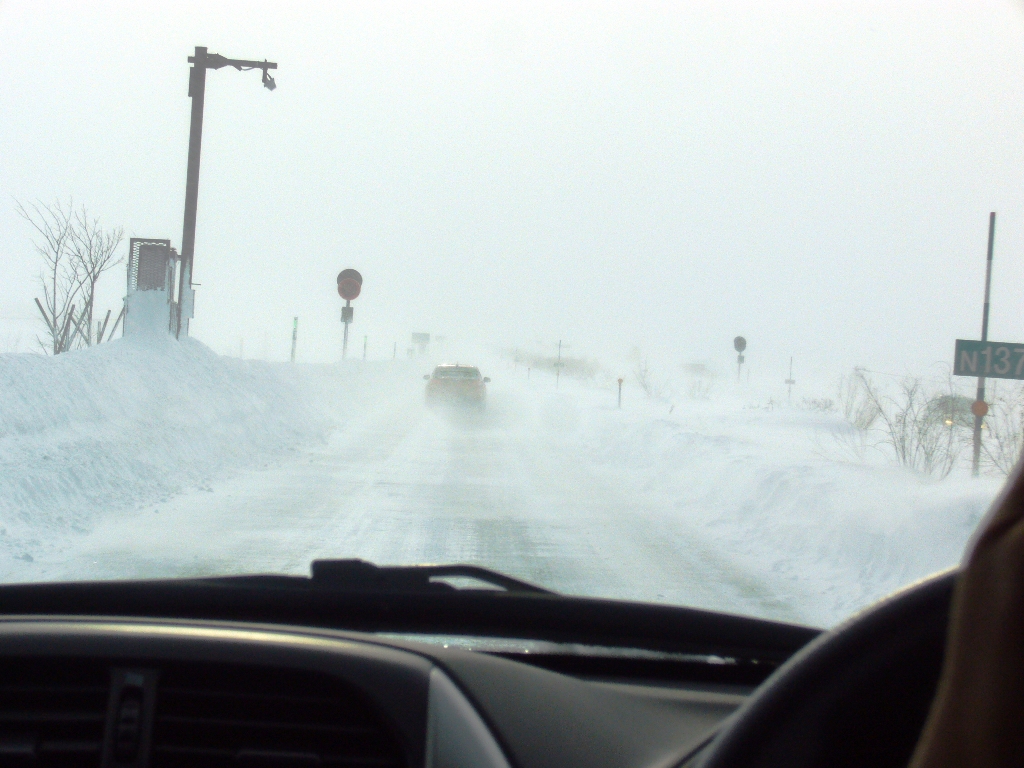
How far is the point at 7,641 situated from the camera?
6.25 feet

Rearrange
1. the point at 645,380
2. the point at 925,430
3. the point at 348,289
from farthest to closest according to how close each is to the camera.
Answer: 1. the point at 645,380
2. the point at 348,289
3. the point at 925,430

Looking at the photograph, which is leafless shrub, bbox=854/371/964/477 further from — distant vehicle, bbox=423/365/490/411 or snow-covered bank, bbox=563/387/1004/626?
distant vehicle, bbox=423/365/490/411

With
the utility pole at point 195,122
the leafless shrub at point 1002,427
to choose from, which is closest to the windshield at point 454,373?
the utility pole at point 195,122

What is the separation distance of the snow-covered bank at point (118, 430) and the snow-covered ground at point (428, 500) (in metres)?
0.04

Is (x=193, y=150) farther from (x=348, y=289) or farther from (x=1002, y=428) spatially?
(x=1002, y=428)

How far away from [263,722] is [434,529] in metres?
7.19

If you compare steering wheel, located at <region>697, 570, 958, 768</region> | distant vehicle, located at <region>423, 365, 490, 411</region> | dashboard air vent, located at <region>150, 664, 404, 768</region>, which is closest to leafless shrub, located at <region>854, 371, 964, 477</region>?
dashboard air vent, located at <region>150, 664, 404, 768</region>

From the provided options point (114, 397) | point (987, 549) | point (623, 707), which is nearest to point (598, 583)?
point (623, 707)

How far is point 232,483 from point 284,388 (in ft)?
35.6

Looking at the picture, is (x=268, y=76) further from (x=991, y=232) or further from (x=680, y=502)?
(x=991, y=232)

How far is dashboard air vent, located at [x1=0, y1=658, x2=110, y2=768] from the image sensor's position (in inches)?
70.0

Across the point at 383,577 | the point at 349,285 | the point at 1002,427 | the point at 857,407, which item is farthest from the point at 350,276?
the point at 383,577

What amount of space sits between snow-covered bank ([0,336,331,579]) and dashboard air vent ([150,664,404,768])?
19.6ft

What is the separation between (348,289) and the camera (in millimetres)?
29359
